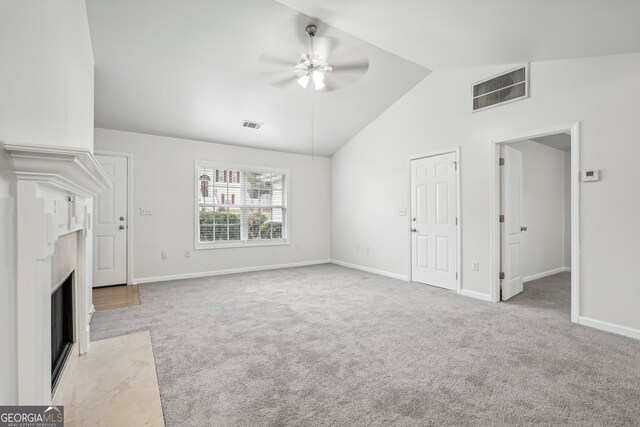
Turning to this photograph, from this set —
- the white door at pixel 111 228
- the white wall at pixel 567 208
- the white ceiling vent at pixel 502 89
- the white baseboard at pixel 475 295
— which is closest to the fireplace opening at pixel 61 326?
the white door at pixel 111 228

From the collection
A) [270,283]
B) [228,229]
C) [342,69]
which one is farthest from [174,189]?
[342,69]

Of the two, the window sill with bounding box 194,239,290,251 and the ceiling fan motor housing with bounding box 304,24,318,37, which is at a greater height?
the ceiling fan motor housing with bounding box 304,24,318,37

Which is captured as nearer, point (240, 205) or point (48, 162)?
point (48, 162)

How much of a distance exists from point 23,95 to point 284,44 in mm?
2689

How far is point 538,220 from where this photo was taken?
5.14m

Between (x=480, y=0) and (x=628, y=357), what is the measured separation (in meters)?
3.01

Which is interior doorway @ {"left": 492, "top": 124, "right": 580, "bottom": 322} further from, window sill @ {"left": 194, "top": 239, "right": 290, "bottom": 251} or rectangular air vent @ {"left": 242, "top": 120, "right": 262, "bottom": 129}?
window sill @ {"left": 194, "top": 239, "right": 290, "bottom": 251}

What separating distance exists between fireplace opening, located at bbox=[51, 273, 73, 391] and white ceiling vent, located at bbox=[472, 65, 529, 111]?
15.0ft

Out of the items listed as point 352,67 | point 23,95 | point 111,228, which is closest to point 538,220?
point 352,67

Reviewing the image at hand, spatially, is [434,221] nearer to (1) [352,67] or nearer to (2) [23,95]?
(1) [352,67]

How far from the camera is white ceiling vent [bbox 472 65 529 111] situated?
3.38 meters

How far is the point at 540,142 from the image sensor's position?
16.5ft

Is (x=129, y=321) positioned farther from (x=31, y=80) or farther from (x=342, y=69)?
(x=342, y=69)

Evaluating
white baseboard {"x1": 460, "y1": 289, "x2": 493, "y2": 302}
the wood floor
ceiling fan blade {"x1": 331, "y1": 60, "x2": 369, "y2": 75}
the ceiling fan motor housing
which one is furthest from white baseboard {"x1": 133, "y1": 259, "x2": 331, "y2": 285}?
the ceiling fan motor housing
